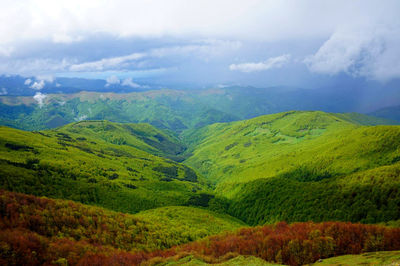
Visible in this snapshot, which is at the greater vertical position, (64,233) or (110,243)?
(64,233)

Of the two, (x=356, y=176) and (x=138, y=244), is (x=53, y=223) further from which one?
(x=356, y=176)

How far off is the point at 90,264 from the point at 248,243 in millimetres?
40123

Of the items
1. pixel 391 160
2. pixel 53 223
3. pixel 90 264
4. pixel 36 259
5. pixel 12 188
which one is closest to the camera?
pixel 36 259

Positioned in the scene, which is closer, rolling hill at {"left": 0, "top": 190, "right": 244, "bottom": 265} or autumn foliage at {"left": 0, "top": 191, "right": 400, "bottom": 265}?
autumn foliage at {"left": 0, "top": 191, "right": 400, "bottom": 265}

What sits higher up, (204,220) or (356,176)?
(356,176)

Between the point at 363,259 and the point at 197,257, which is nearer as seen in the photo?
the point at 363,259

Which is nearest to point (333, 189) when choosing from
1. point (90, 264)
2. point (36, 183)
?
point (90, 264)

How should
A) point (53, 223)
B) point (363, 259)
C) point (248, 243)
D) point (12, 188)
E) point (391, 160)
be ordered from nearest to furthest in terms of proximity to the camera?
point (363, 259), point (248, 243), point (53, 223), point (12, 188), point (391, 160)

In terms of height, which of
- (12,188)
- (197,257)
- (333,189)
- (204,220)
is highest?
(197,257)

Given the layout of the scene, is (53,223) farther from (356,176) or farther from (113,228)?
(356,176)

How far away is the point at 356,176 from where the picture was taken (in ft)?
559

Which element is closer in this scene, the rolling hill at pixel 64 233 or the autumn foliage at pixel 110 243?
the autumn foliage at pixel 110 243

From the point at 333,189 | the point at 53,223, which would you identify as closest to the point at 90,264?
the point at 53,223

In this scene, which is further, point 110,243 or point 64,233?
point 110,243
